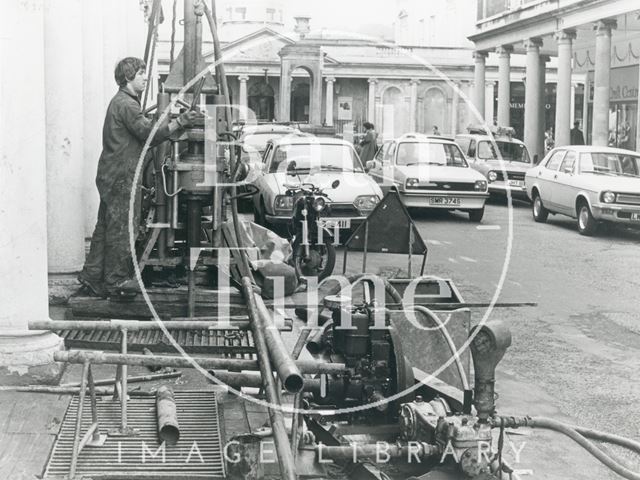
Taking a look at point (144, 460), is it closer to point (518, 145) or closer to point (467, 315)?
point (467, 315)

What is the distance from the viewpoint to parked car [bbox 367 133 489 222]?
20.5 meters

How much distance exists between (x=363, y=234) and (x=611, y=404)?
14.3ft

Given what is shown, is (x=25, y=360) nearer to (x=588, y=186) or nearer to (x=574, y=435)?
(x=574, y=435)

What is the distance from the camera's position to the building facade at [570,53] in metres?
32.1

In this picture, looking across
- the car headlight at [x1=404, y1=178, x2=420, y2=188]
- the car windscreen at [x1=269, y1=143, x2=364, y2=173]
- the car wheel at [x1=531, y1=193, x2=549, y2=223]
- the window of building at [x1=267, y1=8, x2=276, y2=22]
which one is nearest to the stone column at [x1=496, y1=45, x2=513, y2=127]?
the car wheel at [x1=531, y1=193, x2=549, y2=223]

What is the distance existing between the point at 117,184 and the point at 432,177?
1259cm

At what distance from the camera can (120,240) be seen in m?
8.75

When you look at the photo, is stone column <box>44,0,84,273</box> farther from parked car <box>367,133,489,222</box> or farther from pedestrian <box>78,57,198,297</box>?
parked car <box>367,133,489,222</box>

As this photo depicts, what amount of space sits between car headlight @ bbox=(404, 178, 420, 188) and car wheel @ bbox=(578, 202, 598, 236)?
10.7 feet

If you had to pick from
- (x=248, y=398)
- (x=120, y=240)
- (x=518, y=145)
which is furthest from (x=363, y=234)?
(x=518, y=145)

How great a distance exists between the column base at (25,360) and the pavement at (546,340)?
188mm

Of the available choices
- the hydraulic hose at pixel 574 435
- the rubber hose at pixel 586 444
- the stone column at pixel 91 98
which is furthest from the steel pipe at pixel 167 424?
the stone column at pixel 91 98

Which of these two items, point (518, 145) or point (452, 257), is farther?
point (518, 145)

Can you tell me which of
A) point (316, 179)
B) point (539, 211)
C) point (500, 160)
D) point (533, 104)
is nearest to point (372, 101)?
point (533, 104)
